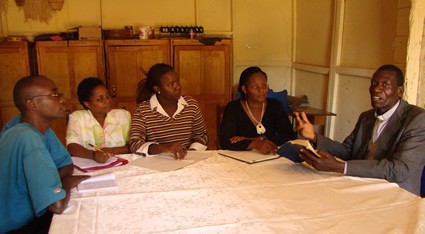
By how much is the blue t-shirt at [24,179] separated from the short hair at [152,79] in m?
1.20

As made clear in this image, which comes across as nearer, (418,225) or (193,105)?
(418,225)

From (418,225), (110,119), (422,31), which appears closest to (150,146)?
(110,119)

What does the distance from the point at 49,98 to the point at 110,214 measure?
704 millimetres

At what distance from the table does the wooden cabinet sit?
300 centimetres

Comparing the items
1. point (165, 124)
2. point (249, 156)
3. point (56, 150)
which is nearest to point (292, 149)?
point (249, 156)

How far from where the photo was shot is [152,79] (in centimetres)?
280

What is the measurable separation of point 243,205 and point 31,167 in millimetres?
936

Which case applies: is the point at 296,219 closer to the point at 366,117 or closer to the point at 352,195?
the point at 352,195

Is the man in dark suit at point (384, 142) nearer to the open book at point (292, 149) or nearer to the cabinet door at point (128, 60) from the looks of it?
the open book at point (292, 149)

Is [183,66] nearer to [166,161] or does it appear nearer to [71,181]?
[166,161]

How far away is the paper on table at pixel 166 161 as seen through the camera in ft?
6.98

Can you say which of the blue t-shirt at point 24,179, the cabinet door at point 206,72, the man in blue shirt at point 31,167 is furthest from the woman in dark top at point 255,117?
the cabinet door at point 206,72

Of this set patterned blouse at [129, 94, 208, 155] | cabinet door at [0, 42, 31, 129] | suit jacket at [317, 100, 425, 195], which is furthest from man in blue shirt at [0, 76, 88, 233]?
cabinet door at [0, 42, 31, 129]

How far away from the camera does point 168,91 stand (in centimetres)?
270
